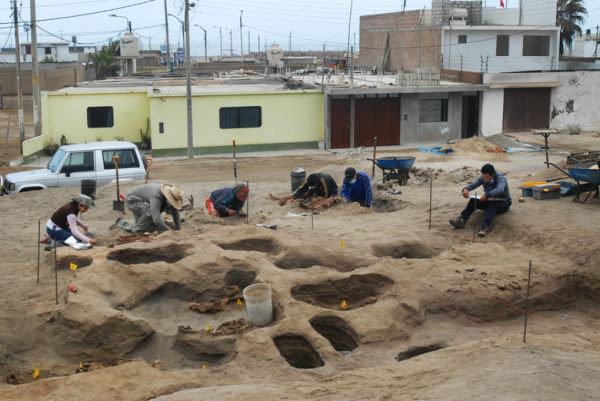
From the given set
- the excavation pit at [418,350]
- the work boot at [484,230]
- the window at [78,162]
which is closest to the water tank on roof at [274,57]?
the window at [78,162]

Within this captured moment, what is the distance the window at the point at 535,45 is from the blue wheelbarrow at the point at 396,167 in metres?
26.2

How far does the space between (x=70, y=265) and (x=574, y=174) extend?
924 centimetres

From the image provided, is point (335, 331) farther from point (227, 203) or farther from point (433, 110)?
point (433, 110)

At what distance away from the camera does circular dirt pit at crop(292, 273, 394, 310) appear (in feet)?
36.4

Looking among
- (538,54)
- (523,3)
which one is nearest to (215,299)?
(538,54)

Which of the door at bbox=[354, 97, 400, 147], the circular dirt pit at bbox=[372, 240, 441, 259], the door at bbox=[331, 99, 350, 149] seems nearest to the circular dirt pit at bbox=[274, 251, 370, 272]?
the circular dirt pit at bbox=[372, 240, 441, 259]

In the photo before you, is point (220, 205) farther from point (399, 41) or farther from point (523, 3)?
point (523, 3)

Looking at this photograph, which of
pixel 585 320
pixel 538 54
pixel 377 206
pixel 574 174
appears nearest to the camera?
pixel 585 320

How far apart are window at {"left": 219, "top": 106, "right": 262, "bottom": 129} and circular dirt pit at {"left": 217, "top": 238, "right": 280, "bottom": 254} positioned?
58.5 feet

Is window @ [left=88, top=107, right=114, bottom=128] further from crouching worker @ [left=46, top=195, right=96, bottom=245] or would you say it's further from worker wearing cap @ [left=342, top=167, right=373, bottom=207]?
crouching worker @ [left=46, top=195, right=96, bottom=245]

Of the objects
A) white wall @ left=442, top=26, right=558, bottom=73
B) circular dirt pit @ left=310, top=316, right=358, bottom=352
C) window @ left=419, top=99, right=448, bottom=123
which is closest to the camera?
circular dirt pit @ left=310, top=316, right=358, bottom=352

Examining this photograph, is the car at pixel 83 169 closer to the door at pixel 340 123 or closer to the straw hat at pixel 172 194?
the straw hat at pixel 172 194

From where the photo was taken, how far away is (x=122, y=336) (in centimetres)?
969

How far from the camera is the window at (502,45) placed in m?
41.2
